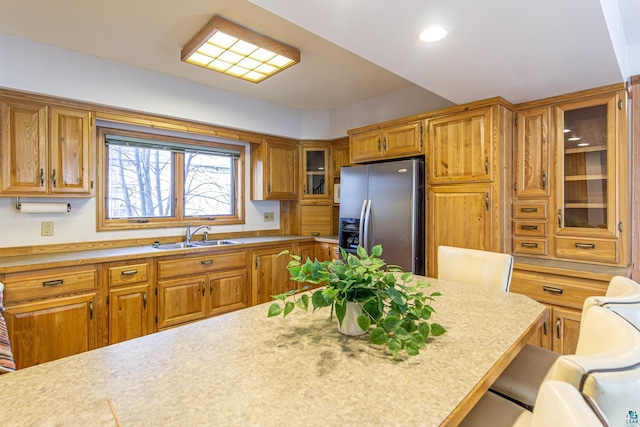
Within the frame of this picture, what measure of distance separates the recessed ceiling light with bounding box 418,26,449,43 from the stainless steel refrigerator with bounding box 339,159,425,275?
121cm

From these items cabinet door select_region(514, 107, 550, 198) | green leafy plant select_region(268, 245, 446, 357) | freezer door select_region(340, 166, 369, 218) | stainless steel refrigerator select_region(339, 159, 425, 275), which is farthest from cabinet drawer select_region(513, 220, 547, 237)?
green leafy plant select_region(268, 245, 446, 357)

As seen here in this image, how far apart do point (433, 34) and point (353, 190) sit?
71.3 inches

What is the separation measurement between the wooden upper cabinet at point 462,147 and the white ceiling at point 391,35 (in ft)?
0.60

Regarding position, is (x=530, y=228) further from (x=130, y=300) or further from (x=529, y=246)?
(x=130, y=300)

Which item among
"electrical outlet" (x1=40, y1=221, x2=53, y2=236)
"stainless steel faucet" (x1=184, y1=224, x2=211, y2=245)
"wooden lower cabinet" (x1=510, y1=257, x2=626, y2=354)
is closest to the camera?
"wooden lower cabinet" (x1=510, y1=257, x2=626, y2=354)

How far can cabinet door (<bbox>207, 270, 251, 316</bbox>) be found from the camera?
3.03 m

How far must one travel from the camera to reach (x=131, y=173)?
309 cm

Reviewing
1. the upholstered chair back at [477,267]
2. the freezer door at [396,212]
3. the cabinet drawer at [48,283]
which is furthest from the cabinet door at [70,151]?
the upholstered chair back at [477,267]

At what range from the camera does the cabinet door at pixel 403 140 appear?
9.36ft

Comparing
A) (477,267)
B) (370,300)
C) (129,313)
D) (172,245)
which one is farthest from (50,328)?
(477,267)

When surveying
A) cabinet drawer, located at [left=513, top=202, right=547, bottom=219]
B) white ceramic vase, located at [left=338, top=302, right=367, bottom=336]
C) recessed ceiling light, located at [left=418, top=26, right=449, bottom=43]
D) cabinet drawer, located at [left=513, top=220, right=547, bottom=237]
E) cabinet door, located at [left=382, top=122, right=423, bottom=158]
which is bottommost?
white ceramic vase, located at [left=338, top=302, right=367, bottom=336]

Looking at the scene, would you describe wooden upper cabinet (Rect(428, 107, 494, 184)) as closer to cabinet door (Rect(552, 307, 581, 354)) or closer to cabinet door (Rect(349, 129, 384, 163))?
cabinet door (Rect(349, 129, 384, 163))

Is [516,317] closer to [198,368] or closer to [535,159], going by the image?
[198,368]

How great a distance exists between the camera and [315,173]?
13.6 feet
